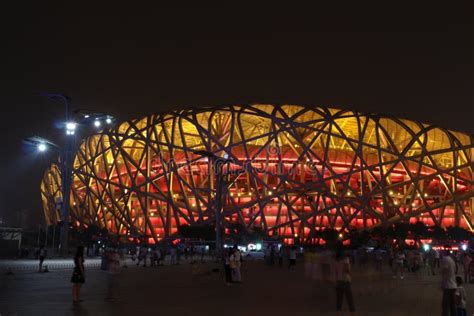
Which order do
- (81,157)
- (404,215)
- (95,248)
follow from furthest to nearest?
(81,157) → (404,215) → (95,248)

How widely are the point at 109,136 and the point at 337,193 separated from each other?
27113 mm

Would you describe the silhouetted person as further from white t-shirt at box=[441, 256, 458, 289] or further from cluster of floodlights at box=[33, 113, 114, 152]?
cluster of floodlights at box=[33, 113, 114, 152]

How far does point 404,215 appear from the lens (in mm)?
54875

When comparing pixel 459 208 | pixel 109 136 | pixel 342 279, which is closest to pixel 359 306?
pixel 342 279

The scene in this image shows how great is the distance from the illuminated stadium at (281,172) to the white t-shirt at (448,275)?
147 ft

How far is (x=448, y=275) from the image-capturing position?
8.93m

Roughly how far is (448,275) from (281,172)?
48432 mm

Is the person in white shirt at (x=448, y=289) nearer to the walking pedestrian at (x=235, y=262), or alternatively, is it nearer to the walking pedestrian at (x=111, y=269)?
the walking pedestrian at (x=111, y=269)

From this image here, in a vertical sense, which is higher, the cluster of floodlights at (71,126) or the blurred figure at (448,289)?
the cluster of floodlights at (71,126)

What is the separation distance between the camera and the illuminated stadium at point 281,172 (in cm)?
5466

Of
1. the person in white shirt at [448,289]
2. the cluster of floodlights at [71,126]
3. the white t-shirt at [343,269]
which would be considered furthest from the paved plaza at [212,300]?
the cluster of floodlights at [71,126]

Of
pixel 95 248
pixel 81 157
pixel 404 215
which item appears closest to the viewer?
pixel 95 248

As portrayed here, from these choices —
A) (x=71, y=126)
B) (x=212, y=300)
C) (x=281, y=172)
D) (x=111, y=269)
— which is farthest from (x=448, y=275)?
(x=281, y=172)

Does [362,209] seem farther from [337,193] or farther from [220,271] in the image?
[220,271]
